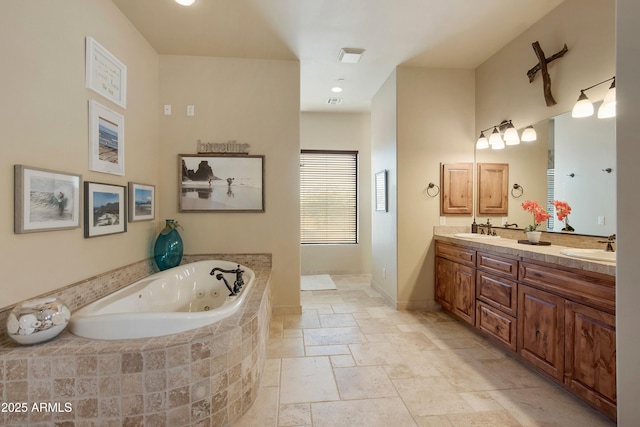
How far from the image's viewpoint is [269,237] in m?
3.64

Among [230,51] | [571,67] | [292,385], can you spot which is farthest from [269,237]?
[571,67]

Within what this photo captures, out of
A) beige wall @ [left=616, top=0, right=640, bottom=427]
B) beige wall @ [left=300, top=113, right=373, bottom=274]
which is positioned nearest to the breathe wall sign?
beige wall @ [left=300, top=113, right=373, bottom=274]

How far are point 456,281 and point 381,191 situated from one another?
166cm

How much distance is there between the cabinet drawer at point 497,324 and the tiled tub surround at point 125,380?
7.15ft

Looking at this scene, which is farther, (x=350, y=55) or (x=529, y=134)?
(x=350, y=55)

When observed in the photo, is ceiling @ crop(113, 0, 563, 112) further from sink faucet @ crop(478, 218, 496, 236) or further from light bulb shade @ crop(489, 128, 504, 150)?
sink faucet @ crop(478, 218, 496, 236)

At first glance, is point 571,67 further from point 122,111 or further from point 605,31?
point 122,111

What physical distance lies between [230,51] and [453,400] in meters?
3.83

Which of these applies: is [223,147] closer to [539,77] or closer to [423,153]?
[423,153]

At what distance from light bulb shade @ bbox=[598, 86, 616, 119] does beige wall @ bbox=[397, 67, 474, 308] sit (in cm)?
162

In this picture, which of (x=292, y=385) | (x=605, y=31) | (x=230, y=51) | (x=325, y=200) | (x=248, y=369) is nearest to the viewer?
(x=248, y=369)

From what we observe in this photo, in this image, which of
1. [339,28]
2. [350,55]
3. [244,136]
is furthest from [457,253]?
[244,136]

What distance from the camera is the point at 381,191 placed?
14.8 ft

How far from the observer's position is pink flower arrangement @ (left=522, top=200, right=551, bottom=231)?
282 centimetres
